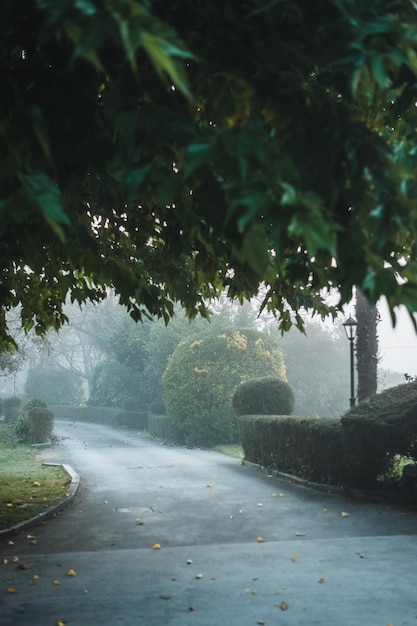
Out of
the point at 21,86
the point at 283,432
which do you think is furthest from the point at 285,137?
the point at 283,432

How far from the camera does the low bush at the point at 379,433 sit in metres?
12.5

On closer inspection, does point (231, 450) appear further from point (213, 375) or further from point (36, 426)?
point (36, 426)

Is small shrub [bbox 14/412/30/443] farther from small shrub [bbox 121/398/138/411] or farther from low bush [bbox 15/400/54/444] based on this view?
small shrub [bbox 121/398/138/411]

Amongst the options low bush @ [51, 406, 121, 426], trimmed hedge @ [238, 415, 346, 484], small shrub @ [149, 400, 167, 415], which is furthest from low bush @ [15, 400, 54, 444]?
low bush @ [51, 406, 121, 426]

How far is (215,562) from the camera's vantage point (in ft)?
27.4

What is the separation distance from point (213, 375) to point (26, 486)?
16115 millimetres

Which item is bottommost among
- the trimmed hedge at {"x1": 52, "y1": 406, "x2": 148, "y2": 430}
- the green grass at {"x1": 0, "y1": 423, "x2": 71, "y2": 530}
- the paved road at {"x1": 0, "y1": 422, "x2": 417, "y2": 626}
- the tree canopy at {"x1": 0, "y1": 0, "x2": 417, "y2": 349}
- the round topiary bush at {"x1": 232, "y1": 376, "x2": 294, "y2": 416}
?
the green grass at {"x1": 0, "y1": 423, "x2": 71, "y2": 530}

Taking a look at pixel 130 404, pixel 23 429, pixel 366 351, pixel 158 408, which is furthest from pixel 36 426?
pixel 366 351

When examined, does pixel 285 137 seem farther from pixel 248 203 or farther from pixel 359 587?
pixel 359 587

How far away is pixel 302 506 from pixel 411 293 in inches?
413

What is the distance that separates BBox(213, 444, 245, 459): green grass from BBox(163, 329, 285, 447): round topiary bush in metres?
0.95

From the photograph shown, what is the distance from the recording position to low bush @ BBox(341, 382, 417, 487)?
12500 millimetres

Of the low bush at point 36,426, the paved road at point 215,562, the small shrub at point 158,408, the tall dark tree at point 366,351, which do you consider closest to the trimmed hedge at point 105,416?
the small shrub at point 158,408

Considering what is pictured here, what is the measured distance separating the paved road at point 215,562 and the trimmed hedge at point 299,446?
625 millimetres
